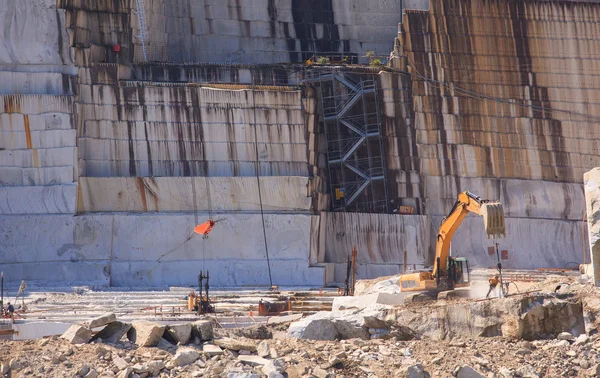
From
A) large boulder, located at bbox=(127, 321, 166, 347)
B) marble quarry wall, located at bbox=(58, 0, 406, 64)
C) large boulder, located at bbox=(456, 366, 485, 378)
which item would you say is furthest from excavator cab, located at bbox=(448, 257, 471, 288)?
marble quarry wall, located at bbox=(58, 0, 406, 64)

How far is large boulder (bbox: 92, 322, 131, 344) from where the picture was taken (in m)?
25.0

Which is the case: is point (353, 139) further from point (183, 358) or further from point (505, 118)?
point (183, 358)

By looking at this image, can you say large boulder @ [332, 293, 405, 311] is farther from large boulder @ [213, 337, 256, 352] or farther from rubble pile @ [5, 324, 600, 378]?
large boulder @ [213, 337, 256, 352]

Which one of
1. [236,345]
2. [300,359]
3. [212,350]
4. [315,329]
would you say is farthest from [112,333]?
[315,329]

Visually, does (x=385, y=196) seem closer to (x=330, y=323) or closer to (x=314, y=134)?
(x=314, y=134)

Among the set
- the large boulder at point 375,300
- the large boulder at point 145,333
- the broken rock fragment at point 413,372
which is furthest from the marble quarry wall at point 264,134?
the broken rock fragment at point 413,372

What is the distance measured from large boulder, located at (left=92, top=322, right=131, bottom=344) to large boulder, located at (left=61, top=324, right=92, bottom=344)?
0.25m

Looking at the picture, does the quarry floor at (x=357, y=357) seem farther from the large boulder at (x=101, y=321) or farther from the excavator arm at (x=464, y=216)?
the excavator arm at (x=464, y=216)

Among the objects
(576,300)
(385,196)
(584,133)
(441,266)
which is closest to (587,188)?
(576,300)

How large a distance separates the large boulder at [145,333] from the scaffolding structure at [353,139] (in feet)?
80.4

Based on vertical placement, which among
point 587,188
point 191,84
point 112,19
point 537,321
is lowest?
point 537,321

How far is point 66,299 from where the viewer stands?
3900cm

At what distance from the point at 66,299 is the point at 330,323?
567 inches

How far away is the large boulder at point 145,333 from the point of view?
80.3ft
